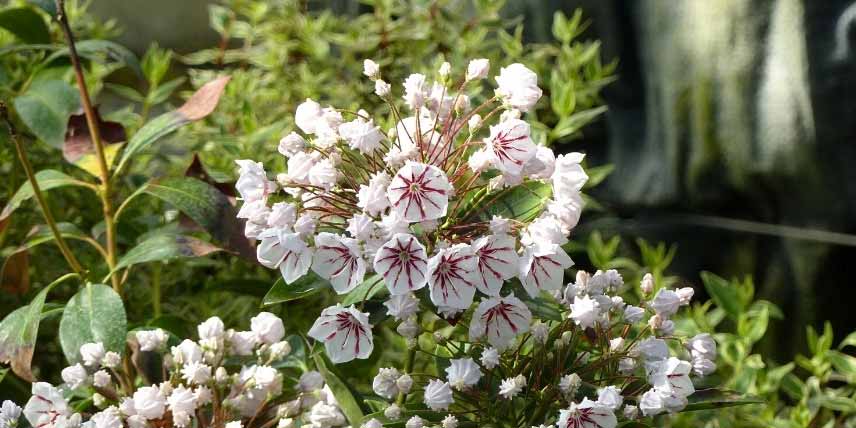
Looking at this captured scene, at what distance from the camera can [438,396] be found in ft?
2.76

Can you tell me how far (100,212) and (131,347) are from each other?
0.48 m

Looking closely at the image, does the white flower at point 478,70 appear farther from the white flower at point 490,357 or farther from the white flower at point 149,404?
the white flower at point 149,404

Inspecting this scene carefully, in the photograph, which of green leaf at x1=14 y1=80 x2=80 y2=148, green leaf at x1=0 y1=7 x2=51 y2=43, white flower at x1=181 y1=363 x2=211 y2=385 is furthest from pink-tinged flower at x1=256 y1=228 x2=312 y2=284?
green leaf at x1=0 y1=7 x2=51 y2=43

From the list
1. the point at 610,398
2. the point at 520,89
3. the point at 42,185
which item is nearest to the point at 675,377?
the point at 610,398

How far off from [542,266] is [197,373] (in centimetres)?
30

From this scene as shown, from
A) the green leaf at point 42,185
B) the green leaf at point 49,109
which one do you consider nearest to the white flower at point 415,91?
the green leaf at point 42,185

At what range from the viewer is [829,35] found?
5.53 ft

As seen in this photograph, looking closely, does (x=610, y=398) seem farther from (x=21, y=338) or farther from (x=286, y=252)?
(x=21, y=338)

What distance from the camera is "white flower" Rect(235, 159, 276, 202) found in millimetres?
854

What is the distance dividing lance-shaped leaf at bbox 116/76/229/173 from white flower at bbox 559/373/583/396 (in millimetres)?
553

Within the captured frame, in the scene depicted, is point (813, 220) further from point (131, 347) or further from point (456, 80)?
point (131, 347)

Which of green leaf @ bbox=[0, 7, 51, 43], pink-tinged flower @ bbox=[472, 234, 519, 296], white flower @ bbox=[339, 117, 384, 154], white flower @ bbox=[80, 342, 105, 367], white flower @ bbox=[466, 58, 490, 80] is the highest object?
white flower @ bbox=[466, 58, 490, 80]

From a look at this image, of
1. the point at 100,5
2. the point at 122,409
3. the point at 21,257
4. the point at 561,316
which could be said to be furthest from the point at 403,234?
the point at 100,5

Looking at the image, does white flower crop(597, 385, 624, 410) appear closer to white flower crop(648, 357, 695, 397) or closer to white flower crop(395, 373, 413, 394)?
white flower crop(648, 357, 695, 397)
